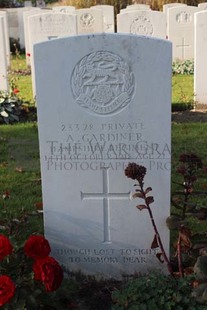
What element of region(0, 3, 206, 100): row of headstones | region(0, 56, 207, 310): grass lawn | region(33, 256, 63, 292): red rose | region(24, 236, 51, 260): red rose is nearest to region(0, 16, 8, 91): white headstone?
region(0, 3, 206, 100): row of headstones

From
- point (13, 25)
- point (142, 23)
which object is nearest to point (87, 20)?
point (142, 23)

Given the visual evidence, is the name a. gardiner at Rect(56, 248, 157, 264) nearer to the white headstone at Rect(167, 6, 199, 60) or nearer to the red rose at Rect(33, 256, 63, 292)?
the red rose at Rect(33, 256, 63, 292)

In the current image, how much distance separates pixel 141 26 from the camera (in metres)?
11.4

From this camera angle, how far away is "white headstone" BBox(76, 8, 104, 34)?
14594 mm

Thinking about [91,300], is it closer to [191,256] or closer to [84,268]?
[84,268]

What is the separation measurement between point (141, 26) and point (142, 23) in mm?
Answer: 66

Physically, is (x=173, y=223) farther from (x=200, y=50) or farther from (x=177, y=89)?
(x=177, y=89)

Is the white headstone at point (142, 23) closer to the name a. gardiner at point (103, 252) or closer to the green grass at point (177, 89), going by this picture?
the green grass at point (177, 89)

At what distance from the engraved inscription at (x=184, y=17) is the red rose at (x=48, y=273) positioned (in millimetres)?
11604

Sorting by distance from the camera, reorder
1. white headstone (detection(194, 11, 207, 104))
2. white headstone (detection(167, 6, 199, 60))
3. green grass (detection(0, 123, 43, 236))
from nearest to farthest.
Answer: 1. green grass (detection(0, 123, 43, 236))
2. white headstone (detection(194, 11, 207, 104))
3. white headstone (detection(167, 6, 199, 60))

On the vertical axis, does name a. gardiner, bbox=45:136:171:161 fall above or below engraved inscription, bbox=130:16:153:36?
below

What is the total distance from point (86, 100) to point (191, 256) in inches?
42.4

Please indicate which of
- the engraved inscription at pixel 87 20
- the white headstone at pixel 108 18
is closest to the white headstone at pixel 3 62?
the engraved inscription at pixel 87 20

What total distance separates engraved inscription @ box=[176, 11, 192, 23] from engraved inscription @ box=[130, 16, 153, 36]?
1962 mm
